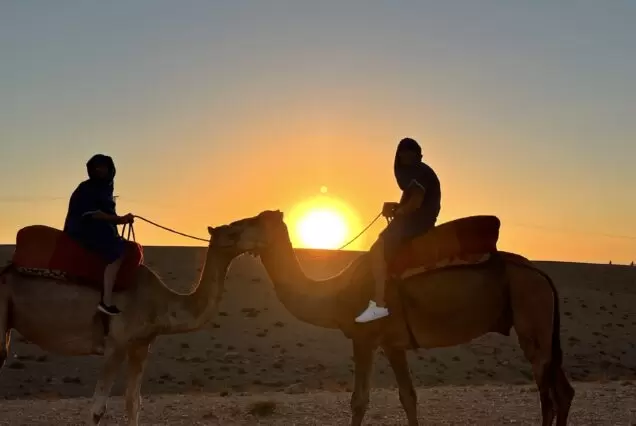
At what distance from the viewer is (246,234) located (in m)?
10.1

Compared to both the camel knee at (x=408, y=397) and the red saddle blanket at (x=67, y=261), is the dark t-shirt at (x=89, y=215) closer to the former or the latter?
the red saddle blanket at (x=67, y=261)

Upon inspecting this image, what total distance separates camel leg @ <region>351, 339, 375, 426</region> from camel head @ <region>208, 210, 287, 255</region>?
6.07ft

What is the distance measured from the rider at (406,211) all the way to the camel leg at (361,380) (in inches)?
16.1

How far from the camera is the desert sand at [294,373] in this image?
13.6 meters

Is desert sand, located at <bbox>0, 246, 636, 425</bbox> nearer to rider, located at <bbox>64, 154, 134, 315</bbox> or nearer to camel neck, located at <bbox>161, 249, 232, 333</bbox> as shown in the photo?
camel neck, located at <bbox>161, 249, 232, 333</bbox>

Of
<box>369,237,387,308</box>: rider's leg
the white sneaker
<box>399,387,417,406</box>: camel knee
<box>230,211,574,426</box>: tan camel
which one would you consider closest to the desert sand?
<box>399,387,417,406</box>: camel knee

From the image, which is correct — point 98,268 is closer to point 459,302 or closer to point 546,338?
point 459,302

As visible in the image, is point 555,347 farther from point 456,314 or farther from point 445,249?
point 445,249

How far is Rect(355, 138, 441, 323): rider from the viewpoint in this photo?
9523mm

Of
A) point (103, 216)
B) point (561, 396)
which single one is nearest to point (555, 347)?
point (561, 396)

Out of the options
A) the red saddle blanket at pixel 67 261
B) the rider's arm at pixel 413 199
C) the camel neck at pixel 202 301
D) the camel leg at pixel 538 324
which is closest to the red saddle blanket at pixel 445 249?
the rider's arm at pixel 413 199

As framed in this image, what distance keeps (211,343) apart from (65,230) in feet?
78.9

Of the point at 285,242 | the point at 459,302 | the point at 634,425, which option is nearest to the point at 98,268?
the point at 285,242

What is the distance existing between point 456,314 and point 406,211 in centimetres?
144
